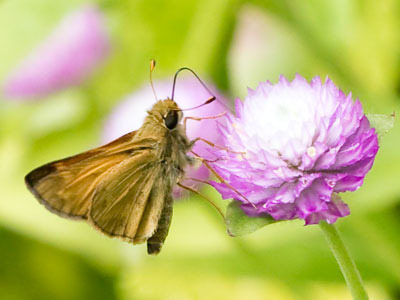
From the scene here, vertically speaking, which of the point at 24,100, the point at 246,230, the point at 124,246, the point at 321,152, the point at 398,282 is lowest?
the point at 246,230

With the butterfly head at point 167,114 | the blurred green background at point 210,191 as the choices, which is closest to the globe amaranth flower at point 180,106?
the blurred green background at point 210,191

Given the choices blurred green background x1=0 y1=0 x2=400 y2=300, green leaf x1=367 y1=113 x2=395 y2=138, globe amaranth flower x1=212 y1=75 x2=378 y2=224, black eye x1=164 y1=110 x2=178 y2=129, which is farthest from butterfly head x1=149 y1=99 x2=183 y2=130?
blurred green background x1=0 y1=0 x2=400 y2=300

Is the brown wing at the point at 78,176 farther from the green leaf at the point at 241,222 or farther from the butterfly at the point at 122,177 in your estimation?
the green leaf at the point at 241,222

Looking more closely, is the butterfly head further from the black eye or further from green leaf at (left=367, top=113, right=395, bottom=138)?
green leaf at (left=367, top=113, right=395, bottom=138)

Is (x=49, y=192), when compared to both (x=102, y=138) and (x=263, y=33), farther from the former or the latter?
(x=263, y=33)

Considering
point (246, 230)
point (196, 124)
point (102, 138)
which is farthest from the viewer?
point (102, 138)

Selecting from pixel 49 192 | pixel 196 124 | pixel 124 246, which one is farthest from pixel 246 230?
pixel 124 246
